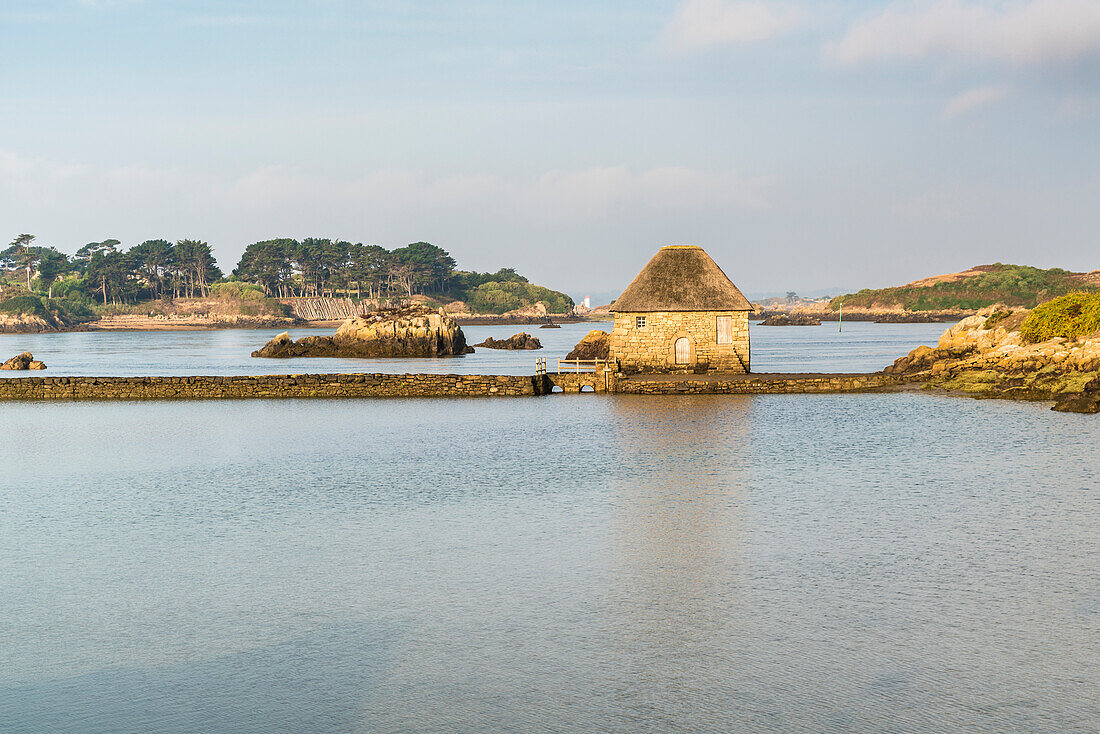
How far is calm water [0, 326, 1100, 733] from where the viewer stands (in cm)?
773

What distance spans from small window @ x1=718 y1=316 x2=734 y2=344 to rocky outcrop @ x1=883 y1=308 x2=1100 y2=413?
8.49 m

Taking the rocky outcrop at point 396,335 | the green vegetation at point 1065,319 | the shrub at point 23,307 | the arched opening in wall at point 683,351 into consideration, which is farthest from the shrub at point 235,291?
the green vegetation at point 1065,319

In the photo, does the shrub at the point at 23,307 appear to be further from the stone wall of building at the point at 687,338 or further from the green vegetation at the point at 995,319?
the green vegetation at the point at 995,319

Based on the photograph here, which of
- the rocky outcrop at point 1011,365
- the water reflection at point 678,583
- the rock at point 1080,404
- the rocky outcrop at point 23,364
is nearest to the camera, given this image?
the water reflection at point 678,583

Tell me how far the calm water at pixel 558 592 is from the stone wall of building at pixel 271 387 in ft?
52.8

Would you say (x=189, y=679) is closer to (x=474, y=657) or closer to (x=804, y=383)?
(x=474, y=657)

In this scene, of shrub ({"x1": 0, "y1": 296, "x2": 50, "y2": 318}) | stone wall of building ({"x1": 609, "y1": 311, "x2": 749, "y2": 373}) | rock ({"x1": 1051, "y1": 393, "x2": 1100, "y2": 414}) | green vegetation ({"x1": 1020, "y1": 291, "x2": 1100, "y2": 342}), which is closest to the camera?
rock ({"x1": 1051, "y1": 393, "x2": 1100, "y2": 414})

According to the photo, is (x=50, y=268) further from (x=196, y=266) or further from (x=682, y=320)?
(x=682, y=320)

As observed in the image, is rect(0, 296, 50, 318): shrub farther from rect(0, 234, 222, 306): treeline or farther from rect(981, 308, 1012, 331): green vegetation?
rect(981, 308, 1012, 331): green vegetation

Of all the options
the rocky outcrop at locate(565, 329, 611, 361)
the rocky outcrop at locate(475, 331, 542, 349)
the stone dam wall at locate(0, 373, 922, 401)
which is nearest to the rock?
the stone dam wall at locate(0, 373, 922, 401)

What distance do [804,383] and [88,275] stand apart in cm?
16463

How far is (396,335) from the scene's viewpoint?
71625mm

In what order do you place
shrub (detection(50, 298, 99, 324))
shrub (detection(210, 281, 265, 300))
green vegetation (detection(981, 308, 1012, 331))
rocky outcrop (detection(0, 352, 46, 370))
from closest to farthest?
green vegetation (detection(981, 308, 1012, 331)) → rocky outcrop (detection(0, 352, 46, 370)) → shrub (detection(50, 298, 99, 324)) → shrub (detection(210, 281, 265, 300))

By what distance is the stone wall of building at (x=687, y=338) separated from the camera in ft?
128
